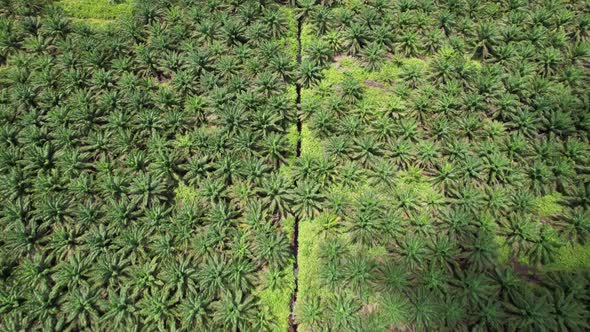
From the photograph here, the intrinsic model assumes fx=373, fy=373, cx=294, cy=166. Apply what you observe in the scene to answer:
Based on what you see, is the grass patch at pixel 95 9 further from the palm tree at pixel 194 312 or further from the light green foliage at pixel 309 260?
the palm tree at pixel 194 312

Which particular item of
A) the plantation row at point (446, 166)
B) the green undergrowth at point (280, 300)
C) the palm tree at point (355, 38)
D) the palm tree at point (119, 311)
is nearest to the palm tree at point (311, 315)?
the plantation row at point (446, 166)

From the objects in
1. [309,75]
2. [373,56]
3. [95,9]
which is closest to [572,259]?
[373,56]

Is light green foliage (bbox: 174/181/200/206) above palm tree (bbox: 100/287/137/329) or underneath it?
above

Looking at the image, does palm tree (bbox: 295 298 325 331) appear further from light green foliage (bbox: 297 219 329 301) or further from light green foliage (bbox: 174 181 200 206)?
light green foliage (bbox: 174 181 200 206)

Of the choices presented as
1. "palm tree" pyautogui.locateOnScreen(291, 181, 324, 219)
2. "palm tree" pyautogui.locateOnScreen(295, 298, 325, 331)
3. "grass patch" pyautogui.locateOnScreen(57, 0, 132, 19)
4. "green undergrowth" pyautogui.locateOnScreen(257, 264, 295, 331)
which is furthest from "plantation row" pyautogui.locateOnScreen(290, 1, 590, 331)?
"grass patch" pyautogui.locateOnScreen(57, 0, 132, 19)

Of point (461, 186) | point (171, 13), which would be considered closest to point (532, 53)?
point (461, 186)

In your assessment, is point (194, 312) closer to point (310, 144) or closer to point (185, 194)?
point (185, 194)
